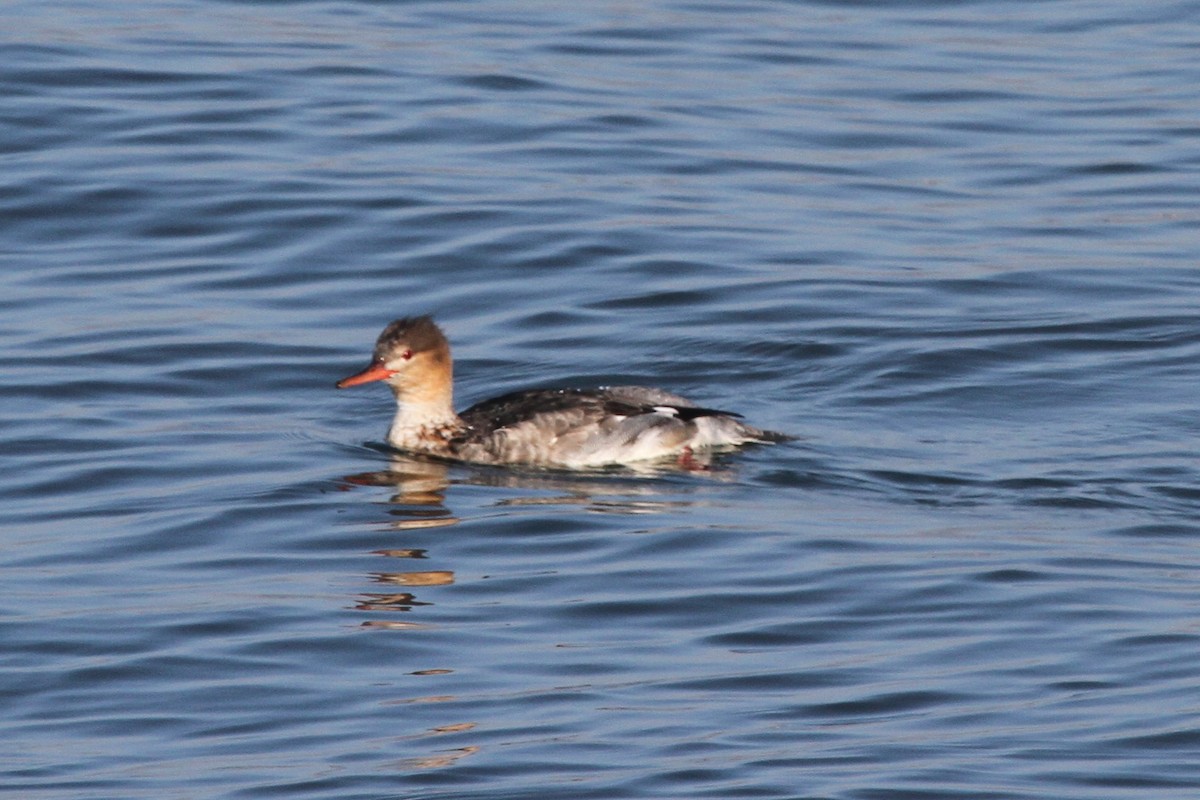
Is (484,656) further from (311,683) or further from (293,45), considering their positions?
(293,45)

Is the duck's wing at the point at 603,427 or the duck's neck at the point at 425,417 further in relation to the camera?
the duck's neck at the point at 425,417

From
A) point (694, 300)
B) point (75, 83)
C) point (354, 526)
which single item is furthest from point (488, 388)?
point (75, 83)

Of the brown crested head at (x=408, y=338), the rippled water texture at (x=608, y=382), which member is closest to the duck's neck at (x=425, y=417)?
the brown crested head at (x=408, y=338)

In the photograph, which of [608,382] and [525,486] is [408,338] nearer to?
[525,486]

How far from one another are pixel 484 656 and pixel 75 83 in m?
12.9

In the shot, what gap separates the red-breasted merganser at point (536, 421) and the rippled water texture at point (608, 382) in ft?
0.61

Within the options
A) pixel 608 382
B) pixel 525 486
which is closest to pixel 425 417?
pixel 525 486

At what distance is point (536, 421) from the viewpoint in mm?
12414

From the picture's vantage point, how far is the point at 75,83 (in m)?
20.7

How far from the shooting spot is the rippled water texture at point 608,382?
Answer: 8211 millimetres

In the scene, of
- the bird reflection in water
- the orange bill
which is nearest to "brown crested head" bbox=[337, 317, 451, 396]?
the orange bill

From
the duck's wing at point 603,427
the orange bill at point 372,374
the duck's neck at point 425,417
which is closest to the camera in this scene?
the duck's wing at point 603,427

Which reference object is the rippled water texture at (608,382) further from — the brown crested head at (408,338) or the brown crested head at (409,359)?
the brown crested head at (408,338)

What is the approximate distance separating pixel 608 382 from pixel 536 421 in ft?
5.73
